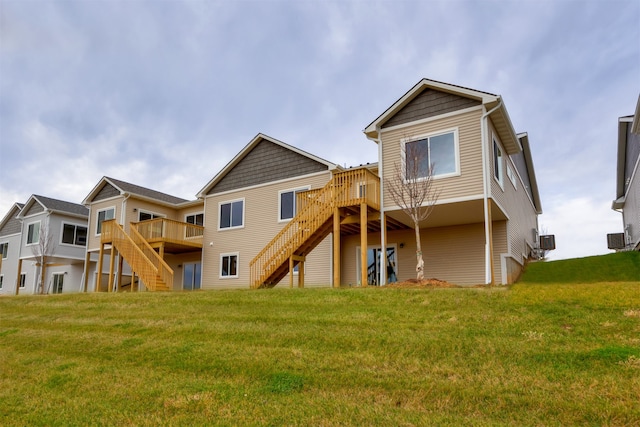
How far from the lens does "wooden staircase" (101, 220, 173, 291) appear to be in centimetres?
1826

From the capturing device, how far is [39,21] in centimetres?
1484

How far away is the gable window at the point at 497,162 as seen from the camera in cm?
1474

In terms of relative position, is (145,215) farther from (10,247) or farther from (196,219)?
(10,247)

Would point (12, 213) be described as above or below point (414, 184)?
above

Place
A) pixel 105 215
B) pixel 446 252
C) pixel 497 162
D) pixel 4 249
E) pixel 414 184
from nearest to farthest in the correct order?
pixel 414 184, pixel 497 162, pixel 446 252, pixel 105 215, pixel 4 249

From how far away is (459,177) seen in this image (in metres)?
14.0

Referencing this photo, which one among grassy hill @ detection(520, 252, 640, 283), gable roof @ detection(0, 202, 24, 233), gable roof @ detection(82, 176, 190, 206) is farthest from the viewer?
gable roof @ detection(0, 202, 24, 233)

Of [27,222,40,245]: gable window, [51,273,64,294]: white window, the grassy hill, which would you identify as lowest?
[51,273,64,294]: white window

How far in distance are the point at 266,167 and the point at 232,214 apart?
9.14 feet

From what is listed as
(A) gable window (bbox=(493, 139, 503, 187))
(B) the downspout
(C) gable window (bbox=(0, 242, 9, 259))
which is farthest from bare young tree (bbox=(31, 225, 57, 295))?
(A) gable window (bbox=(493, 139, 503, 187))

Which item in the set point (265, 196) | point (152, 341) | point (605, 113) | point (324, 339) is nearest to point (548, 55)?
point (605, 113)

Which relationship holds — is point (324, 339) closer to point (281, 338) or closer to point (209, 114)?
point (281, 338)

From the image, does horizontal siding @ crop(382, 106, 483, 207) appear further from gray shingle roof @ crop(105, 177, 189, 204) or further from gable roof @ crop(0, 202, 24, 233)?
gable roof @ crop(0, 202, 24, 233)

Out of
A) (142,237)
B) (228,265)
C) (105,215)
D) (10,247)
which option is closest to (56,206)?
(105,215)
